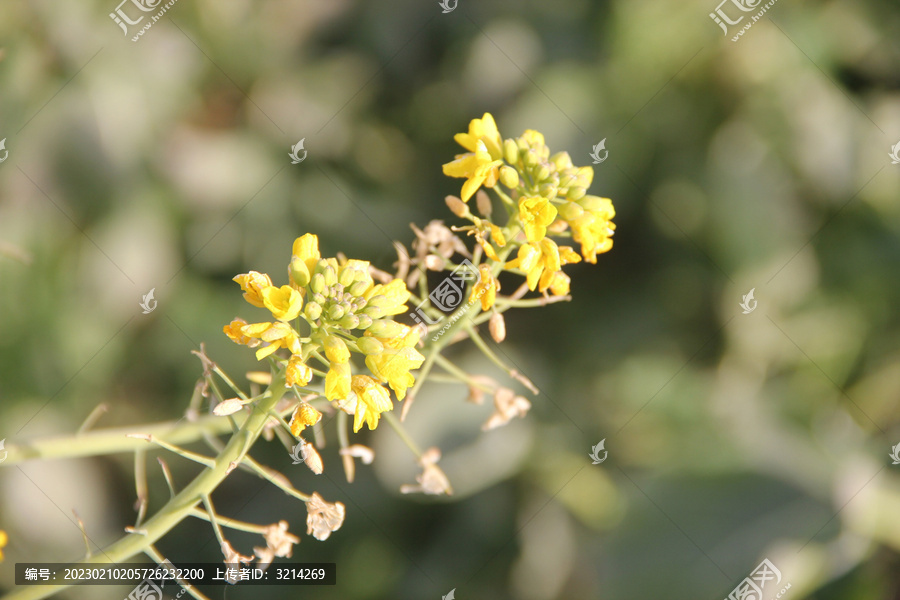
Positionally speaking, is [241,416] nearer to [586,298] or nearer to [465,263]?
[465,263]

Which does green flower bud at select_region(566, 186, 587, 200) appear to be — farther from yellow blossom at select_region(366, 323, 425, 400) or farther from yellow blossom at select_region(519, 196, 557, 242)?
yellow blossom at select_region(366, 323, 425, 400)

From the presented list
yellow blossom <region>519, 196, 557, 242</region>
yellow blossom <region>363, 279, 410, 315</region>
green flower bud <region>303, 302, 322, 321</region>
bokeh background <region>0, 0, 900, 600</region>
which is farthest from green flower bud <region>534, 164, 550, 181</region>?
bokeh background <region>0, 0, 900, 600</region>

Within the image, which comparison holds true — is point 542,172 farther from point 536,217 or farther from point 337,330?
point 337,330

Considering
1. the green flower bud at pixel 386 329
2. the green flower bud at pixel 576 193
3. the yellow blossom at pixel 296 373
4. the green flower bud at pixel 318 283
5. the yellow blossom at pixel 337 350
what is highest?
the green flower bud at pixel 576 193

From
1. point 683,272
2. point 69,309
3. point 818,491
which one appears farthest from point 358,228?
point 818,491

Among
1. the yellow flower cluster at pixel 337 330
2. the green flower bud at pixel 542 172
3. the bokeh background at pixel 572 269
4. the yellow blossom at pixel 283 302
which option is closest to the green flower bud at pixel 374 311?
the yellow flower cluster at pixel 337 330

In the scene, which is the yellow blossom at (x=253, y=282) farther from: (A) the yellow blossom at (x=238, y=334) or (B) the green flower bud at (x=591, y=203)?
(B) the green flower bud at (x=591, y=203)
